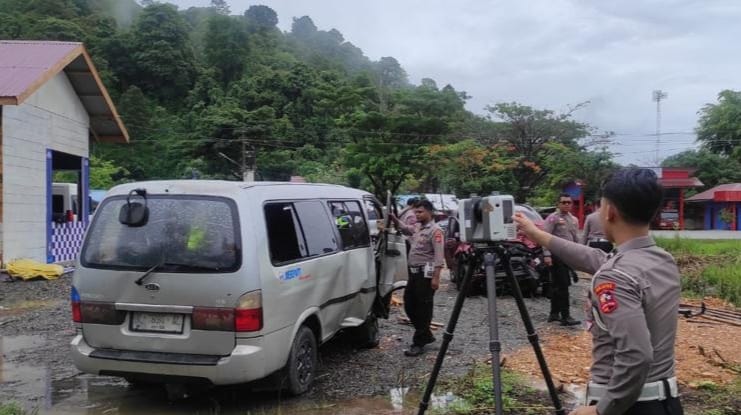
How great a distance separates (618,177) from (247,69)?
61.9m

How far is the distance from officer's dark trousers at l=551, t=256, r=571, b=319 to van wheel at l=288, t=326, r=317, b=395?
4.00 metres

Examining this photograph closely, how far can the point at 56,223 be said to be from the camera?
46.1ft

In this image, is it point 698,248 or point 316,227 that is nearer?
point 316,227

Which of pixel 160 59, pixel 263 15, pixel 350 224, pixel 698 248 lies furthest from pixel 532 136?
pixel 263 15

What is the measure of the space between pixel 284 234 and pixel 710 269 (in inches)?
357

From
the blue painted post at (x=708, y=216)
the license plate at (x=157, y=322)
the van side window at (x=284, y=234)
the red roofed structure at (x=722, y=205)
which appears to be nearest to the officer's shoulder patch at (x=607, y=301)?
the van side window at (x=284, y=234)

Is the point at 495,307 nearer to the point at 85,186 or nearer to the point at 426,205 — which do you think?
the point at 426,205

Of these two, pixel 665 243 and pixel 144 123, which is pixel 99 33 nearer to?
pixel 144 123

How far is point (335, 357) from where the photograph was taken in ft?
21.3

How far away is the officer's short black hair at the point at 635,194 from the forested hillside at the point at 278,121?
27375 mm

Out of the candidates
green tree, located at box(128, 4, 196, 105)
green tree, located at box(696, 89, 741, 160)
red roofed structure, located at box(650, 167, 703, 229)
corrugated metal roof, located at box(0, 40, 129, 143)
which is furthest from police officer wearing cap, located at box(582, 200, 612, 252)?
Result: green tree, located at box(128, 4, 196, 105)

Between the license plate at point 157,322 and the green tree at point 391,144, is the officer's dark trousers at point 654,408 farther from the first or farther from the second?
the green tree at point 391,144

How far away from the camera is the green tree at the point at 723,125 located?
43.6 meters

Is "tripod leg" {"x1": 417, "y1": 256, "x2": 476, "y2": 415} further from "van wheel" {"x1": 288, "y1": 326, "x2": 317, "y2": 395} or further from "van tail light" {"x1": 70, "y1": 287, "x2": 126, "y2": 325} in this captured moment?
"van tail light" {"x1": 70, "y1": 287, "x2": 126, "y2": 325}
